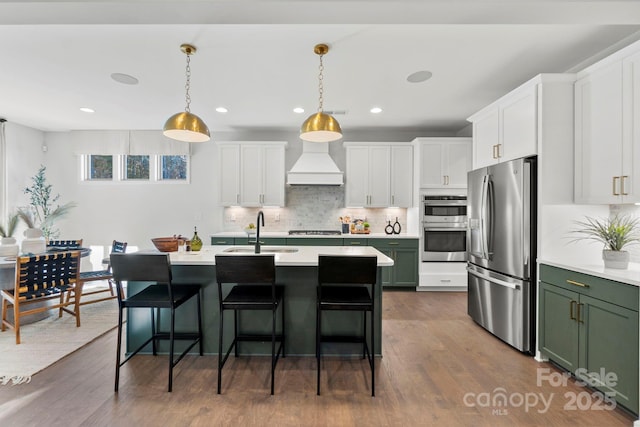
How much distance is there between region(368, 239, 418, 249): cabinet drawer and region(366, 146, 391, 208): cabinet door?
2.14 ft

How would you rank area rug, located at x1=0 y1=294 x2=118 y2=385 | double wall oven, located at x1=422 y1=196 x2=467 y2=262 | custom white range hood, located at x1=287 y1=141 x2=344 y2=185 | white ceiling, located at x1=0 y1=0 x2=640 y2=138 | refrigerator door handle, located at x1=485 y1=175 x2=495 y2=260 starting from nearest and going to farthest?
white ceiling, located at x1=0 y1=0 x2=640 y2=138, area rug, located at x1=0 y1=294 x2=118 y2=385, refrigerator door handle, located at x1=485 y1=175 x2=495 y2=260, double wall oven, located at x1=422 y1=196 x2=467 y2=262, custom white range hood, located at x1=287 y1=141 x2=344 y2=185

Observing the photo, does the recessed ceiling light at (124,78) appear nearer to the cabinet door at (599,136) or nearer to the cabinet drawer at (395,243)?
the cabinet drawer at (395,243)

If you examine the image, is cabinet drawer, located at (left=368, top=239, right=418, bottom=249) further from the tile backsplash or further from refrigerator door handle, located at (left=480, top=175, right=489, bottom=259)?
refrigerator door handle, located at (left=480, top=175, right=489, bottom=259)

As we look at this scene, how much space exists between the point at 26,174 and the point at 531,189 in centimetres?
739

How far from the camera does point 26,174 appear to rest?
16.7ft

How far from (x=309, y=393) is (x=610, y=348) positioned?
2031 mm

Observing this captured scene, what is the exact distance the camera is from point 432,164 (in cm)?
475

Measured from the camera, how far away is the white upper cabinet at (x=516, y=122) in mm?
2521

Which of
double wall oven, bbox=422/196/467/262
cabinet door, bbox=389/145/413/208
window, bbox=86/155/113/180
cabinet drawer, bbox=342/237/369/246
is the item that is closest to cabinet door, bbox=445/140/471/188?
double wall oven, bbox=422/196/467/262

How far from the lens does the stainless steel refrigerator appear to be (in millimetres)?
2605

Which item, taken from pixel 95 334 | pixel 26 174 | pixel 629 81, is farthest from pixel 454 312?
Result: pixel 26 174

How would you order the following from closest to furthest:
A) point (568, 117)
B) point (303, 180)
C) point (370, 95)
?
point (568, 117)
point (370, 95)
point (303, 180)

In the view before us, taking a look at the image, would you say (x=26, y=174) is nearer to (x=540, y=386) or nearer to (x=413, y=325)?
(x=413, y=325)

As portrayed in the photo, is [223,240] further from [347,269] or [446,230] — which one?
[446,230]
